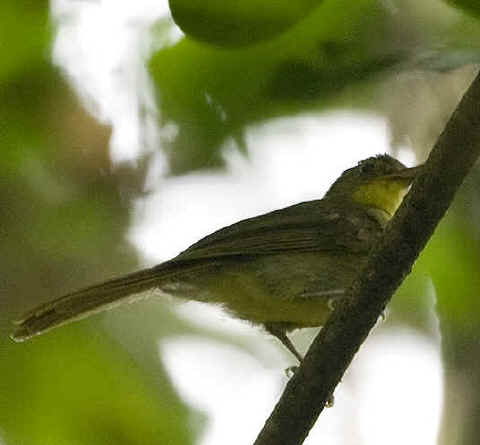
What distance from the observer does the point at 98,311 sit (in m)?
3.14

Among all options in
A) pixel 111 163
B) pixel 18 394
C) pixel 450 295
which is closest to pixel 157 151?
pixel 111 163

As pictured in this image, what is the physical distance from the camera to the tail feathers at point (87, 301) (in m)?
2.73

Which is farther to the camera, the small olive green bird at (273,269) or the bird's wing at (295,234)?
the bird's wing at (295,234)

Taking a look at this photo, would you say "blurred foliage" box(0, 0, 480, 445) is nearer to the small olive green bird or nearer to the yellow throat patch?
the small olive green bird

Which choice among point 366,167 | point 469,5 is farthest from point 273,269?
point 469,5

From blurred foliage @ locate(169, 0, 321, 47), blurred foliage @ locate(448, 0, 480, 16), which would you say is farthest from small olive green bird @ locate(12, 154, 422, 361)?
blurred foliage @ locate(448, 0, 480, 16)

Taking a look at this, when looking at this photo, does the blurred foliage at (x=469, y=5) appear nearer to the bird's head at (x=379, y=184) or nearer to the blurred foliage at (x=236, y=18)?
the blurred foliage at (x=236, y=18)

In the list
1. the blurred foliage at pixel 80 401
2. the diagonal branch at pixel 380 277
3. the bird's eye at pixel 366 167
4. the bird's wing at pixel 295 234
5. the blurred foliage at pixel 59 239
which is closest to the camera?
the diagonal branch at pixel 380 277

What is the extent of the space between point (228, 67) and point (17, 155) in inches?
24.3

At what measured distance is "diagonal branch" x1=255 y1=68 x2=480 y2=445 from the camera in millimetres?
1841

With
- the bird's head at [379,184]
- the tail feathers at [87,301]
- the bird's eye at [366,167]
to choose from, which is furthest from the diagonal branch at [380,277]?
the bird's eye at [366,167]

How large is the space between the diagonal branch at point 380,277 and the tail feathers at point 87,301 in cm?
76

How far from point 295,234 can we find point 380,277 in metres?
1.87

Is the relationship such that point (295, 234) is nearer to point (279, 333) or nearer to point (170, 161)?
point (279, 333)
